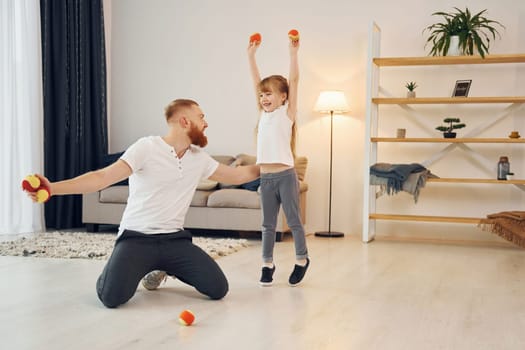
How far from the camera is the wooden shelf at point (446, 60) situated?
18.0 ft

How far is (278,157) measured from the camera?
346 cm

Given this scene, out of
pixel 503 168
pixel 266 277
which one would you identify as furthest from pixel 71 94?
pixel 503 168

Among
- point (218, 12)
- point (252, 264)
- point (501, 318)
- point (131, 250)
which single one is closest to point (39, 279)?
point (131, 250)

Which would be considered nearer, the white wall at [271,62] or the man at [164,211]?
the man at [164,211]

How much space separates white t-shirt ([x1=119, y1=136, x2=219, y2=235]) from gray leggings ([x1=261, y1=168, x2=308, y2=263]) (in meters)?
0.49

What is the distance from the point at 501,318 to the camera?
2.88 meters

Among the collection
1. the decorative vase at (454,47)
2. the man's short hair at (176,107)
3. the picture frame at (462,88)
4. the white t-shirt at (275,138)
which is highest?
the decorative vase at (454,47)

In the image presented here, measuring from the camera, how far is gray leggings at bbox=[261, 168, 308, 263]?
11.5ft

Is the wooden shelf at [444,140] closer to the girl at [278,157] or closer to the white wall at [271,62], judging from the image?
the white wall at [271,62]

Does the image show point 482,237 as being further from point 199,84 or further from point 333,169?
point 199,84

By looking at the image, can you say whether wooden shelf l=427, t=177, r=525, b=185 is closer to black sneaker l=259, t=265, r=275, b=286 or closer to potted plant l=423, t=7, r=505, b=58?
potted plant l=423, t=7, r=505, b=58

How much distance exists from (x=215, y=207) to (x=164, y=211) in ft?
8.67

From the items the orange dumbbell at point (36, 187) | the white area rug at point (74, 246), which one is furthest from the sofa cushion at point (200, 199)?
the orange dumbbell at point (36, 187)

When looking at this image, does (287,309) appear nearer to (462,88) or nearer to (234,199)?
(234,199)
